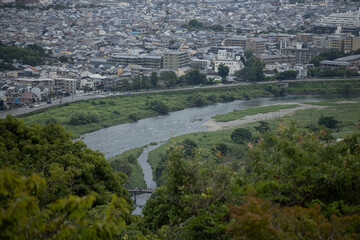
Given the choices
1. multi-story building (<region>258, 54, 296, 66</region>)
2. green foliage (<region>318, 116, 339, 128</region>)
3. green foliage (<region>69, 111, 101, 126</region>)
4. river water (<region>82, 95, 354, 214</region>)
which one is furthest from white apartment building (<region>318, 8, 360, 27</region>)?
green foliage (<region>69, 111, 101, 126</region>)

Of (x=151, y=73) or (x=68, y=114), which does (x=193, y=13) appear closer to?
(x=151, y=73)

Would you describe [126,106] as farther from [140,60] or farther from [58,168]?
[58,168]

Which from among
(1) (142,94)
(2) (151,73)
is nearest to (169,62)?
(2) (151,73)

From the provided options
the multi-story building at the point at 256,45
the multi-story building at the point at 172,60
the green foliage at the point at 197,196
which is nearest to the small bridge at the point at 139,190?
the green foliage at the point at 197,196

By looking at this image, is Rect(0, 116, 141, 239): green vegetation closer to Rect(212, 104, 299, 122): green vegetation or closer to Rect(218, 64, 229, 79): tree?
Rect(212, 104, 299, 122): green vegetation

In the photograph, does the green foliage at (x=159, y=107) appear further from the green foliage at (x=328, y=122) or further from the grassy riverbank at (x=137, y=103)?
the green foliage at (x=328, y=122)

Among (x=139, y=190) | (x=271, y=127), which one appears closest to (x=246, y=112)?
(x=271, y=127)
